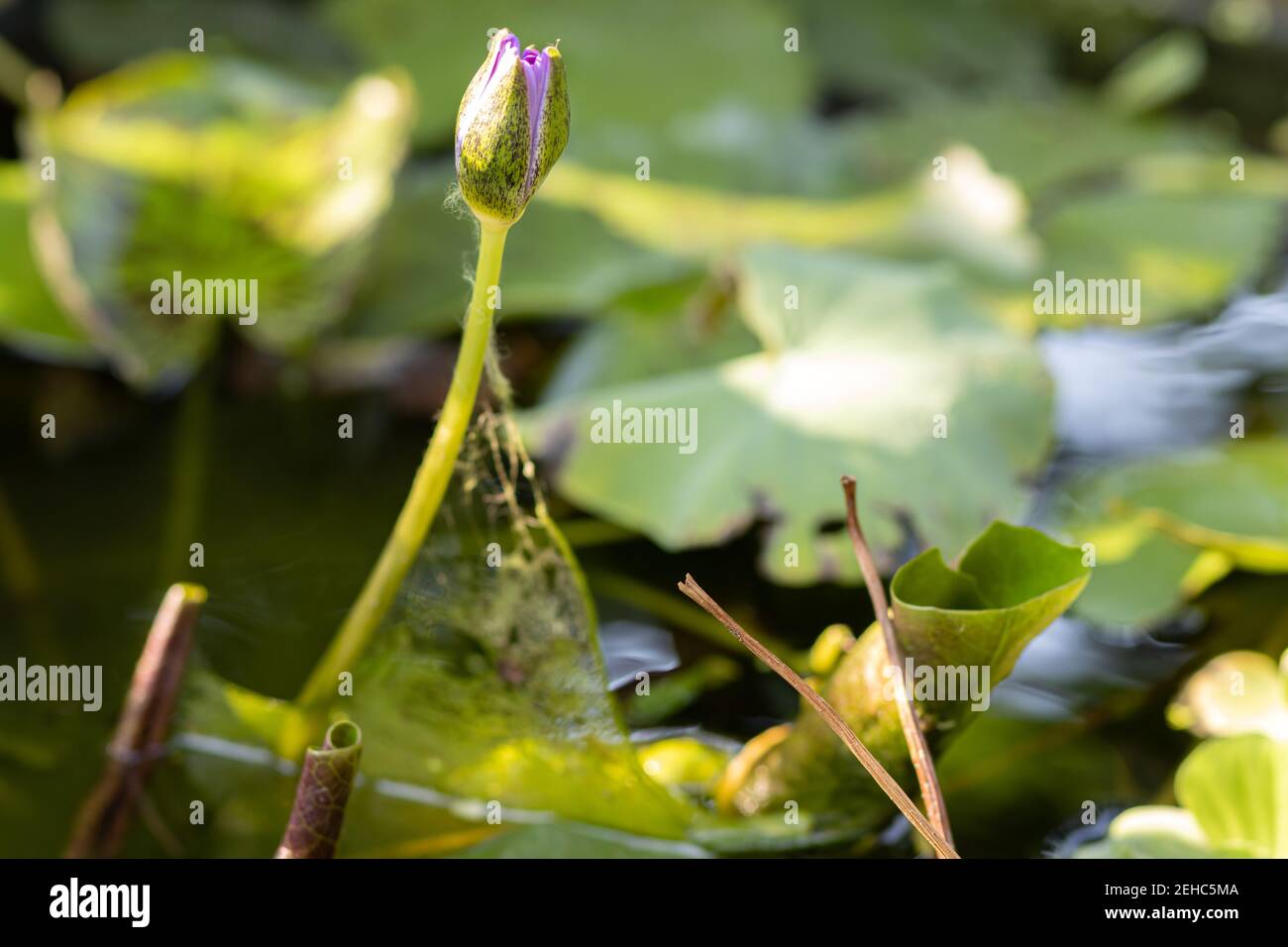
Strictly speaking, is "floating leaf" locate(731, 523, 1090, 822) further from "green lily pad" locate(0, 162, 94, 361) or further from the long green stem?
"green lily pad" locate(0, 162, 94, 361)

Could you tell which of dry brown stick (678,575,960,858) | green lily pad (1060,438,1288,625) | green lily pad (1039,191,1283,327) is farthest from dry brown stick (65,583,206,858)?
green lily pad (1039,191,1283,327)

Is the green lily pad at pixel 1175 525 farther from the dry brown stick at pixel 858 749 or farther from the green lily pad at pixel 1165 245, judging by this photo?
the dry brown stick at pixel 858 749

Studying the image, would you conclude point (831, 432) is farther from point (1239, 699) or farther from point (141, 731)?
point (141, 731)

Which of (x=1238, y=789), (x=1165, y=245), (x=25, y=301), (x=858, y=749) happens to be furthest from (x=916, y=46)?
(x=858, y=749)

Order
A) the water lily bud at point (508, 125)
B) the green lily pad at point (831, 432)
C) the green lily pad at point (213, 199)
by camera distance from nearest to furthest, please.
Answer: the water lily bud at point (508, 125), the green lily pad at point (831, 432), the green lily pad at point (213, 199)

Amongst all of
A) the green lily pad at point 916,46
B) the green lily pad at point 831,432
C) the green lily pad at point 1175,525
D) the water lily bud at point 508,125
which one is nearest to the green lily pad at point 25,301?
the green lily pad at point 831,432
